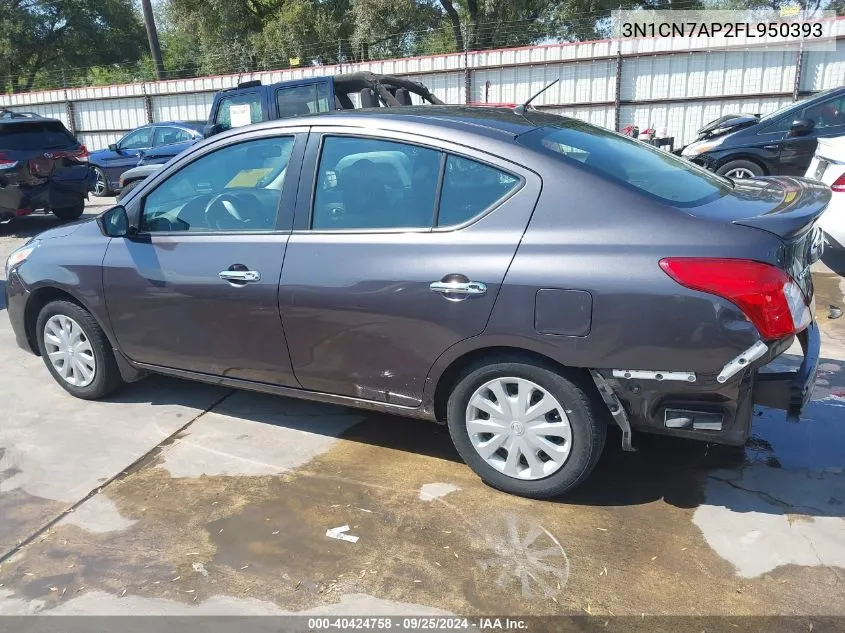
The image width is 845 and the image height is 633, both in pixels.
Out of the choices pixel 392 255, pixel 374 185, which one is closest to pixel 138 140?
pixel 374 185

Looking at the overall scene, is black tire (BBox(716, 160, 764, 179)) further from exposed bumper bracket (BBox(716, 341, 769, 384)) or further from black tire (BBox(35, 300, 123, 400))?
black tire (BBox(35, 300, 123, 400))

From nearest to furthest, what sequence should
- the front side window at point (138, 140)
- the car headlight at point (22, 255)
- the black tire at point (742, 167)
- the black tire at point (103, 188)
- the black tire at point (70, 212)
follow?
the car headlight at point (22, 255) → the black tire at point (742, 167) → the black tire at point (70, 212) → the front side window at point (138, 140) → the black tire at point (103, 188)

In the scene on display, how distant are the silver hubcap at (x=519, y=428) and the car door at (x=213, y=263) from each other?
1.08 metres

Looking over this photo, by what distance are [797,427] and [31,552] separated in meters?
3.77

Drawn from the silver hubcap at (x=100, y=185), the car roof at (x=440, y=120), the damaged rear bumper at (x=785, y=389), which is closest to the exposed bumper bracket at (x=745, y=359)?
the damaged rear bumper at (x=785, y=389)

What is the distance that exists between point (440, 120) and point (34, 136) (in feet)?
31.0

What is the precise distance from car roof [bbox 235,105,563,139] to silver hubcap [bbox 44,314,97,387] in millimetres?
Answer: 1797

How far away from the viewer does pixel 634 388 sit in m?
2.89

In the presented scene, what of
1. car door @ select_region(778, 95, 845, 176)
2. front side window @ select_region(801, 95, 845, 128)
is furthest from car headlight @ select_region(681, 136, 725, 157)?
front side window @ select_region(801, 95, 845, 128)

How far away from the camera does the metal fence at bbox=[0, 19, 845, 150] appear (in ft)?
46.6

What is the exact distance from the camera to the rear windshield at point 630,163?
310cm

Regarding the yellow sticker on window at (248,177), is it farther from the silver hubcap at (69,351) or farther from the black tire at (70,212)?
the black tire at (70,212)

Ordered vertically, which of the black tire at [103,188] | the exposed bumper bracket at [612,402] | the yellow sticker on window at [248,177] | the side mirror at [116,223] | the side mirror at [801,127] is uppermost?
the yellow sticker on window at [248,177]

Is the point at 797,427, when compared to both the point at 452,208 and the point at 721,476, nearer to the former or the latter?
the point at 721,476
